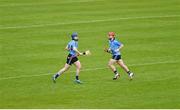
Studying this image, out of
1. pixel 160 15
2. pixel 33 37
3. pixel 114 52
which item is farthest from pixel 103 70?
pixel 160 15

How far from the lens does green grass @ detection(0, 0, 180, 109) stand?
81.3 feet

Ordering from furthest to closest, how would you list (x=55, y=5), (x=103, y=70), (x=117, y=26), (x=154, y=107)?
(x=55, y=5) → (x=117, y=26) → (x=103, y=70) → (x=154, y=107)

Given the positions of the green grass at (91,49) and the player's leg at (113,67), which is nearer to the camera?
the green grass at (91,49)

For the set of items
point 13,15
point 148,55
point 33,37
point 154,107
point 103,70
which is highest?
point 13,15

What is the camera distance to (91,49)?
34.9 metres

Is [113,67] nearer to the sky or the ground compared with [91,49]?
nearer to the ground

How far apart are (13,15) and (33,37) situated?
27.1 feet

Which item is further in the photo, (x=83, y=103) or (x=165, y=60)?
(x=165, y=60)

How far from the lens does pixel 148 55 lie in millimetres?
32750

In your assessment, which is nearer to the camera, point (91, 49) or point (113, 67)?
point (113, 67)

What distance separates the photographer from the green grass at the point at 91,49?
24766 mm

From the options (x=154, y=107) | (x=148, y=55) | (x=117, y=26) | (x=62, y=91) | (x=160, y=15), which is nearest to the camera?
(x=154, y=107)

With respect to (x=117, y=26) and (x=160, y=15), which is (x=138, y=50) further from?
(x=160, y=15)

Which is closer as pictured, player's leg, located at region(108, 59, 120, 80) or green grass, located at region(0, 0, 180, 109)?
green grass, located at region(0, 0, 180, 109)
